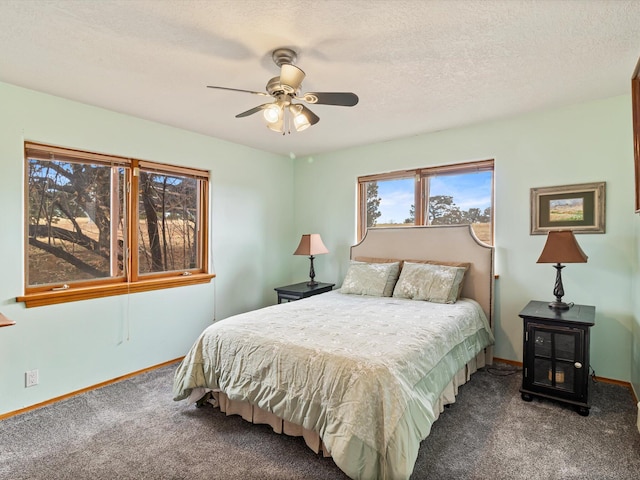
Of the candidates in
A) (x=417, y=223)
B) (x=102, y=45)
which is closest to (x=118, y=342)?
(x=102, y=45)

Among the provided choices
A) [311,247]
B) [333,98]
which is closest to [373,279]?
[311,247]

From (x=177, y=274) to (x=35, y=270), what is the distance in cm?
123

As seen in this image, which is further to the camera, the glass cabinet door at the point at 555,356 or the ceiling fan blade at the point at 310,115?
the glass cabinet door at the point at 555,356

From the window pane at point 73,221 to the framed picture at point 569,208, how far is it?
12.8 ft

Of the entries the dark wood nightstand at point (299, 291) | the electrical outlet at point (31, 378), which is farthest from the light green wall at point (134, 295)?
the dark wood nightstand at point (299, 291)

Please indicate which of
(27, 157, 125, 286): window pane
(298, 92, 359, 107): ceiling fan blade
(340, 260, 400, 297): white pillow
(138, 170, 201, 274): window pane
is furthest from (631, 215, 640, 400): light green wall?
(27, 157, 125, 286): window pane

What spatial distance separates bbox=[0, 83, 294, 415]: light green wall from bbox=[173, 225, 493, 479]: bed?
3.47ft

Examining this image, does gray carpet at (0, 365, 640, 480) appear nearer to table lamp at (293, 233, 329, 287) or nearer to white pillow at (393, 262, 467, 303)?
white pillow at (393, 262, 467, 303)

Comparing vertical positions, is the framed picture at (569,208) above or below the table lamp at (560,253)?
above

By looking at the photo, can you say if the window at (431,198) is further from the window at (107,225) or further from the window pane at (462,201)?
the window at (107,225)

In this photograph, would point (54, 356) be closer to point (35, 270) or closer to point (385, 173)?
point (35, 270)

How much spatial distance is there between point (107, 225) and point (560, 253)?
391 centimetres

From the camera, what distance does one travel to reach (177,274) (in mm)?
3752

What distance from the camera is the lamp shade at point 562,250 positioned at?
107 inches
